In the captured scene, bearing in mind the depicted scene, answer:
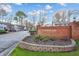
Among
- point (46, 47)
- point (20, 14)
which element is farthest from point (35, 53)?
point (20, 14)

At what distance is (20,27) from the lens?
3.10 meters

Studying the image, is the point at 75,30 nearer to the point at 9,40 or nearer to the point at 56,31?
the point at 56,31

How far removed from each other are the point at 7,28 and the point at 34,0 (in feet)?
1.52

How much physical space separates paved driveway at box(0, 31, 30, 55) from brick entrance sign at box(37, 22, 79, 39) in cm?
18

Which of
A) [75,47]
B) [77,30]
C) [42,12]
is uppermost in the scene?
[42,12]

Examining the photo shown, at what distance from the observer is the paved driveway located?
9.88ft

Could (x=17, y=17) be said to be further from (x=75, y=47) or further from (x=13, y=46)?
(x=75, y=47)

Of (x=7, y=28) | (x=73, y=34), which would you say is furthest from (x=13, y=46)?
(x=73, y=34)

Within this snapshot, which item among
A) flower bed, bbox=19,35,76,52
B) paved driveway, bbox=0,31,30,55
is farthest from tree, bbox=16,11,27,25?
flower bed, bbox=19,35,76,52

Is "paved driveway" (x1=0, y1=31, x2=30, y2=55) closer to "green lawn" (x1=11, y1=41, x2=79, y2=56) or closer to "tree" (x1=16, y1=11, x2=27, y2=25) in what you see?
"green lawn" (x1=11, y1=41, x2=79, y2=56)

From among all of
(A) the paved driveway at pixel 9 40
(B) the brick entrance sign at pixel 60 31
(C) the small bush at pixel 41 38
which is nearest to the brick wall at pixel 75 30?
(B) the brick entrance sign at pixel 60 31

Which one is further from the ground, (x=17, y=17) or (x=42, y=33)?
(x=17, y=17)

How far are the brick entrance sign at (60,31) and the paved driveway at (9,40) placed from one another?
184mm

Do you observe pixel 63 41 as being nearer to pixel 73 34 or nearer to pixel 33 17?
pixel 73 34
